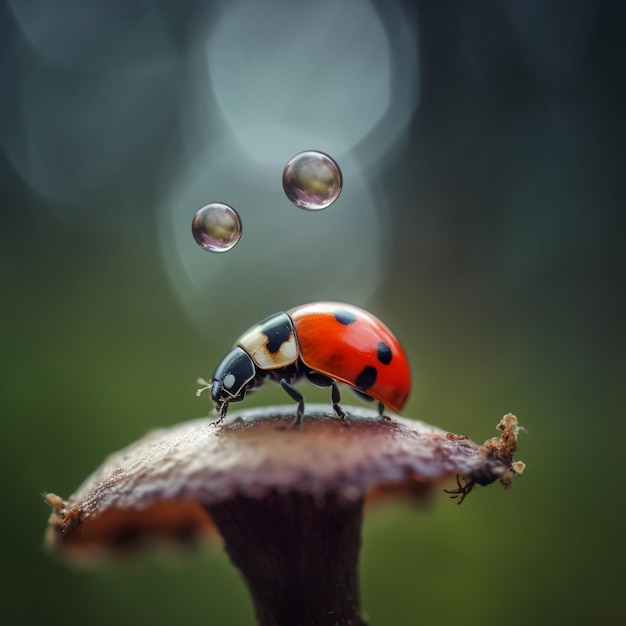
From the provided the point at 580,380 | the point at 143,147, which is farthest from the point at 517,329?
the point at 143,147

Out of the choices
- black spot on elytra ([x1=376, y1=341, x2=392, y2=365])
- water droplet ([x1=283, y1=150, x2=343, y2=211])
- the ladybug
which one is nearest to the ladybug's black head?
the ladybug

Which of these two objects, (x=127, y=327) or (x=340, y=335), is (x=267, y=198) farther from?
(x=340, y=335)

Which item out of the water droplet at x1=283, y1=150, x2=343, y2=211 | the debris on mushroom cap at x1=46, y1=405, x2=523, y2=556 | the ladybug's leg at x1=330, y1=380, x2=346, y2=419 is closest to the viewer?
the debris on mushroom cap at x1=46, y1=405, x2=523, y2=556

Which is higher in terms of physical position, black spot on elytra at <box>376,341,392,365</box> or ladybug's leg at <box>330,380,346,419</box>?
black spot on elytra at <box>376,341,392,365</box>

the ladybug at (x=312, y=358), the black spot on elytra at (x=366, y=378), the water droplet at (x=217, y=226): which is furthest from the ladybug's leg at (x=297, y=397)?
the water droplet at (x=217, y=226)

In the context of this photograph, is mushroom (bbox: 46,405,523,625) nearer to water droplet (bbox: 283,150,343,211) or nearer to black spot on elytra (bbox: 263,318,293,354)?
black spot on elytra (bbox: 263,318,293,354)

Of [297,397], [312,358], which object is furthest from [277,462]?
[312,358]
